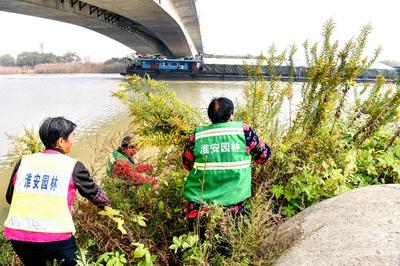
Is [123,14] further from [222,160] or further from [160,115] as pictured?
[222,160]

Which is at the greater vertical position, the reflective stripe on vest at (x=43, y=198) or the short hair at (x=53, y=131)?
the short hair at (x=53, y=131)

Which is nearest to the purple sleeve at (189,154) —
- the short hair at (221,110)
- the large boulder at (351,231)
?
the short hair at (221,110)

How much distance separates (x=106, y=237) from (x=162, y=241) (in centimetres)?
46

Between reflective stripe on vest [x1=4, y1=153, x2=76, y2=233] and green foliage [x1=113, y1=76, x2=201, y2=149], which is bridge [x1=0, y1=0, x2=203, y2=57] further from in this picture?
reflective stripe on vest [x1=4, y1=153, x2=76, y2=233]

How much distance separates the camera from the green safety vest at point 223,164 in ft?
8.33

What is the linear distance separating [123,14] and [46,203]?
85.6 ft

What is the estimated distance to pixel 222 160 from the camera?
8.36ft

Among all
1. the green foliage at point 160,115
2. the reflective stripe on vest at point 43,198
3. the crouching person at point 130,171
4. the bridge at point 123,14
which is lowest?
the crouching person at point 130,171

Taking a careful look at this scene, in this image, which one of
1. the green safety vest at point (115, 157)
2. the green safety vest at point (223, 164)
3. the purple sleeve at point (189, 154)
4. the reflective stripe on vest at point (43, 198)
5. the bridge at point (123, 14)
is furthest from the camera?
the bridge at point (123, 14)

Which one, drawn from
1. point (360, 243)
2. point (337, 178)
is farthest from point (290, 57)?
point (360, 243)

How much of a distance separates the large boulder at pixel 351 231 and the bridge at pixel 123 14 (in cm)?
1968

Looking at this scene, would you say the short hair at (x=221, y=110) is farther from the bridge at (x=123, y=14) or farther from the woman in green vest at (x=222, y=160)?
the bridge at (x=123, y=14)

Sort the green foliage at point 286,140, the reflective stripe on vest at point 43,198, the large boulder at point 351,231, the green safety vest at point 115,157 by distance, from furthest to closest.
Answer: the green safety vest at point 115,157 → the green foliage at point 286,140 → the reflective stripe on vest at point 43,198 → the large boulder at point 351,231

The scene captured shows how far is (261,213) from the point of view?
7.32 ft
